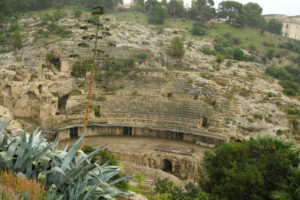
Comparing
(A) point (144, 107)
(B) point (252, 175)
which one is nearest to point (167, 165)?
(A) point (144, 107)

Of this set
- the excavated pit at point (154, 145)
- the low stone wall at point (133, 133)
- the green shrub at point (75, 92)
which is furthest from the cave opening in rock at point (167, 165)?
the green shrub at point (75, 92)

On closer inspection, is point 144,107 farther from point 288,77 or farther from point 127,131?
point 288,77

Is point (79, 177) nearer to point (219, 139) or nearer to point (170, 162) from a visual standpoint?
point (170, 162)

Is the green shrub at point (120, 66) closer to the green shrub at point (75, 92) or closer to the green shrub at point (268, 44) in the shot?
the green shrub at point (75, 92)

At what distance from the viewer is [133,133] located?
955 inches

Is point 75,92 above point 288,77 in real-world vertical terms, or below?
below

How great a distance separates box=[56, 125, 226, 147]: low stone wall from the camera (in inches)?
893

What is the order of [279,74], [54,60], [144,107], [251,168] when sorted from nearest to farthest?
[251,168] → [144,107] → [54,60] → [279,74]

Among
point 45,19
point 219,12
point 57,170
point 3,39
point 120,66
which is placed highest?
point 219,12

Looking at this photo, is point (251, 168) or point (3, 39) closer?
point (251, 168)

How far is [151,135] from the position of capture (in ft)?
79.3

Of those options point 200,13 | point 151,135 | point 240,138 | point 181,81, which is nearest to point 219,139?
point 240,138

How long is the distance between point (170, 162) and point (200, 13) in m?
47.8

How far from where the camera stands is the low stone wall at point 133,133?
74.4 feet
